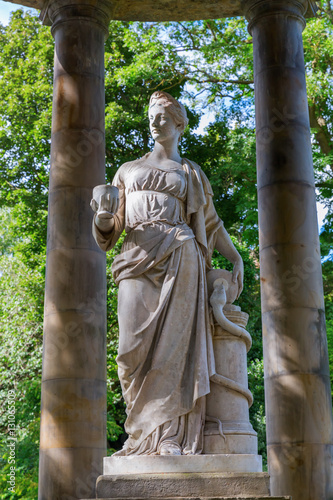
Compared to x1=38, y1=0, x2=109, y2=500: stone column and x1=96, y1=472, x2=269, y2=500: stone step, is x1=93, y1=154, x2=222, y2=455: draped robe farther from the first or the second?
x1=38, y1=0, x2=109, y2=500: stone column

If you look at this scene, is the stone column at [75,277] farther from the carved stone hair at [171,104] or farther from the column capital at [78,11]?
the carved stone hair at [171,104]

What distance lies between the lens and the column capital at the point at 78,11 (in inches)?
786

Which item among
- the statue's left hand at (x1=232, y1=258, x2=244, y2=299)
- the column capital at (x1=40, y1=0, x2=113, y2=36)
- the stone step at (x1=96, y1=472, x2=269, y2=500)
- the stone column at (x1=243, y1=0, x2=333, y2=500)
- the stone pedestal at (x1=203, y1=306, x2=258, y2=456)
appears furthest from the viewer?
the column capital at (x1=40, y1=0, x2=113, y2=36)

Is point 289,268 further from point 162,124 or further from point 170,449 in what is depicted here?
point 170,449

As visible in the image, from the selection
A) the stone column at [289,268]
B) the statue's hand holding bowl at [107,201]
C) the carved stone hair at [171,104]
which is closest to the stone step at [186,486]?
the statue's hand holding bowl at [107,201]

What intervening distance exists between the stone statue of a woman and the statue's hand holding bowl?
0.01m

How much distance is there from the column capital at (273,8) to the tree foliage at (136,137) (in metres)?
11.7

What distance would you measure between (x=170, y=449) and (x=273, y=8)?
13.2 m

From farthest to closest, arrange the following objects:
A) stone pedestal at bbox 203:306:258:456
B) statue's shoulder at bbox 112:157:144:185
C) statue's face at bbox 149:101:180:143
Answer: statue's shoulder at bbox 112:157:144:185 → statue's face at bbox 149:101:180:143 → stone pedestal at bbox 203:306:258:456

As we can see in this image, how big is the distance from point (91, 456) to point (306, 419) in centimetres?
477

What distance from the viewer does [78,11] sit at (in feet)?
65.5

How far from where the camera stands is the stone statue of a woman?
36.3ft

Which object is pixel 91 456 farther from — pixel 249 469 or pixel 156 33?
pixel 156 33

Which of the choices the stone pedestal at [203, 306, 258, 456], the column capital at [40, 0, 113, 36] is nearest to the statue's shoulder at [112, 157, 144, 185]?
the stone pedestal at [203, 306, 258, 456]
